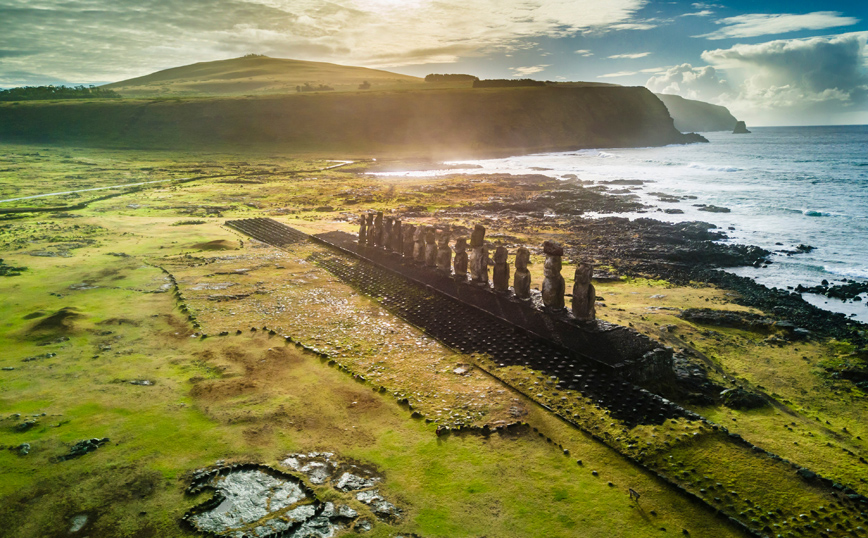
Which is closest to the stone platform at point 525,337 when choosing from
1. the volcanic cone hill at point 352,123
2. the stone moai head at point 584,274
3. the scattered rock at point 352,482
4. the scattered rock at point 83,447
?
the stone moai head at point 584,274

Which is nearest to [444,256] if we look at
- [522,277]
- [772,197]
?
[522,277]

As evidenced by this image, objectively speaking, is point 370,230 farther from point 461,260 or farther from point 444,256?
point 461,260

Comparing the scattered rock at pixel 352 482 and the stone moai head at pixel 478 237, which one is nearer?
the scattered rock at pixel 352 482

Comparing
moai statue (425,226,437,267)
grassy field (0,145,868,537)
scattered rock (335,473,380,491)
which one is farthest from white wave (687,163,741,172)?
scattered rock (335,473,380,491)

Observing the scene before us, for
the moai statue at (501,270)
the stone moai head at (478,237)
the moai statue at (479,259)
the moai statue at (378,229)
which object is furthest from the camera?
the moai statue at (378,229)

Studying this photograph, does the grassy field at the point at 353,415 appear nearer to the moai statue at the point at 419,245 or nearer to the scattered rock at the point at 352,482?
the scattered rock at the point at 352,482

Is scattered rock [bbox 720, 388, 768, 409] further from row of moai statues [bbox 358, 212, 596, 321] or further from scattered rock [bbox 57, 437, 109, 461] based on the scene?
scattered rock [bbox 57, 437, 109, 461]

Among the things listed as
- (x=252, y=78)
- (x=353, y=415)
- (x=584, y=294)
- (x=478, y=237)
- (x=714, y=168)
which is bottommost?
(x=353, y=415)
